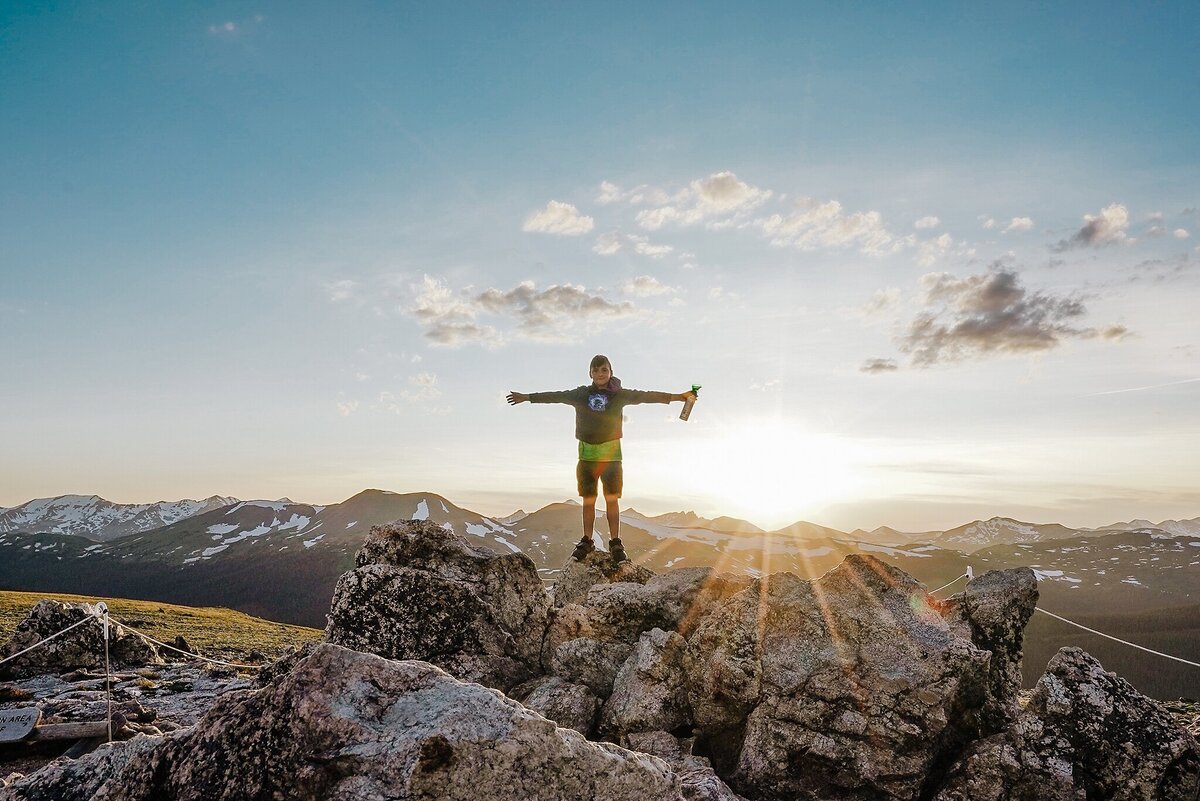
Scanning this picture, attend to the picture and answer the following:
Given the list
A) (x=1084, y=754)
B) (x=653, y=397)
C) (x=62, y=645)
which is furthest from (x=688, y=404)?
(x=62, y=645)

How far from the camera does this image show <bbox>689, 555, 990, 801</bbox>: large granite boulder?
8781 millimetres

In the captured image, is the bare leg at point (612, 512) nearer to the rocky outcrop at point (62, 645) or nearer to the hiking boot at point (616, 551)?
the hiking boot at point (616, 551)

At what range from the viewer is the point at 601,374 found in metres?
15.5

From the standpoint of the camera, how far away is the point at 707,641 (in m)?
10.5

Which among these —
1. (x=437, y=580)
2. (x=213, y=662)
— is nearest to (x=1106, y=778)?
(x=437, y=580)

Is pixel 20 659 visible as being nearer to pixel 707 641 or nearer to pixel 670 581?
pixel 670 581

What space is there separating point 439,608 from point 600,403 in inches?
246

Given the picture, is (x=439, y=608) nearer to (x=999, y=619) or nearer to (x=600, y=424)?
(x=600, y=424)

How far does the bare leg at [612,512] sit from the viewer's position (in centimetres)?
1558

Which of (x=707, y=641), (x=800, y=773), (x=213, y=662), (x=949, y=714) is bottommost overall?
(x=213, y=662)

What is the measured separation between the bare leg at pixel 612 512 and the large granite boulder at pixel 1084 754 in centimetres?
842

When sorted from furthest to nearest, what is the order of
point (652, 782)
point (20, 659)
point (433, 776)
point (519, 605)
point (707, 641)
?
point (20, 659) < point (519, 605) < point (707, 641) < point (652, 782) < point (433, 776)

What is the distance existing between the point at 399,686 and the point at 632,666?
A: 5719mm

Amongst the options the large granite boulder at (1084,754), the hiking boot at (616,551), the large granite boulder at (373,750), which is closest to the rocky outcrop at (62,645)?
the hiking boot at (616,551)
